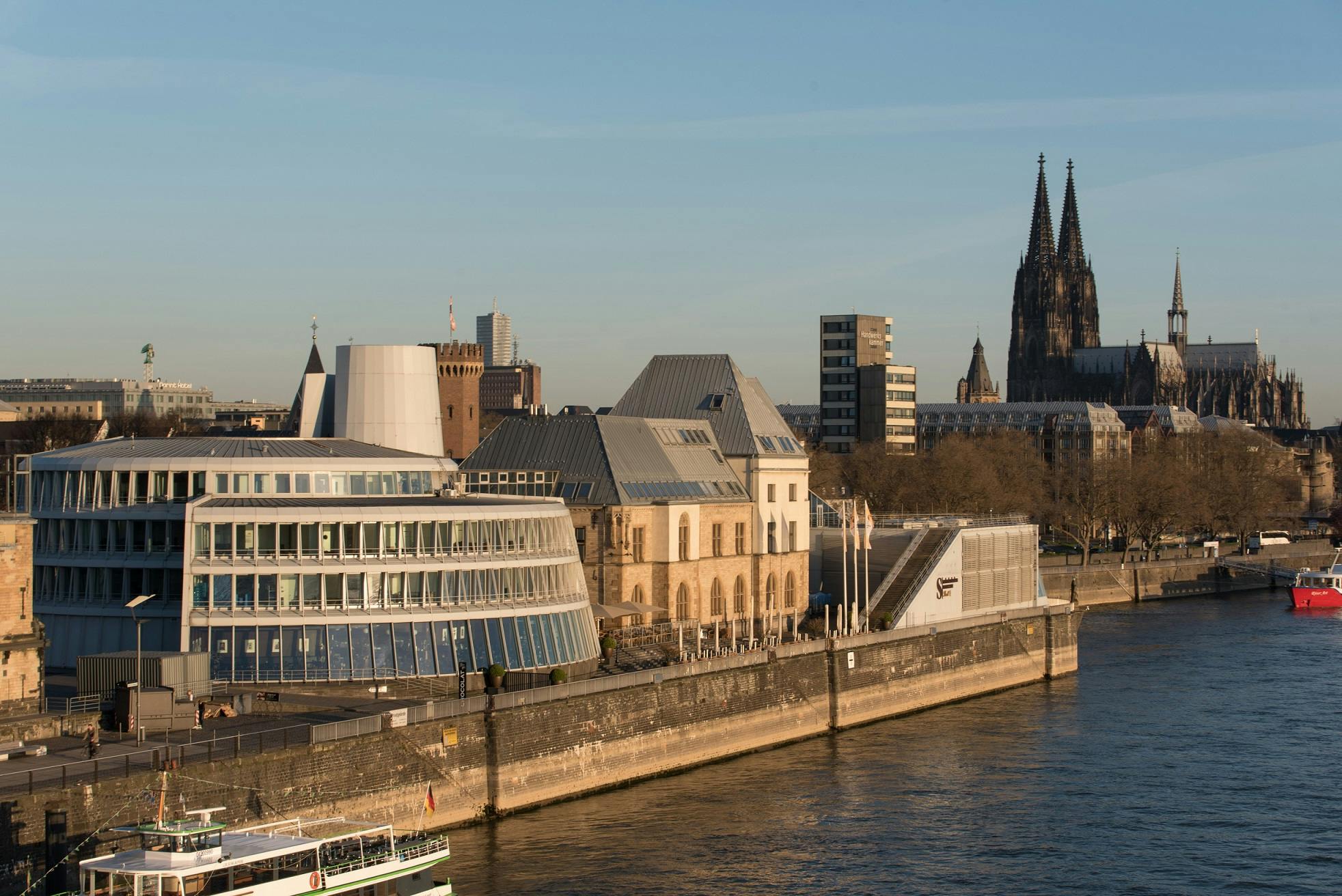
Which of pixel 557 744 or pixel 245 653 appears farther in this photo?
pixel 245 653

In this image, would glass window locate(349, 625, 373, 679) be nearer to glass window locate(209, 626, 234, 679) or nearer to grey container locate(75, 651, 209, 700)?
glass window locate(209, 626, 234, 679)

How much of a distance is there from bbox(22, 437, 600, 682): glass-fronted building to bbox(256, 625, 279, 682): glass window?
5cm

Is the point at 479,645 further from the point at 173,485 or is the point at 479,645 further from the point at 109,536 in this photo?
the point at 109,536

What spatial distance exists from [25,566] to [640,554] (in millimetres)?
38003

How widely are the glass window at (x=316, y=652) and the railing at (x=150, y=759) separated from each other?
813 cm

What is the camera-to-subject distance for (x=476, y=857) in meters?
54.9

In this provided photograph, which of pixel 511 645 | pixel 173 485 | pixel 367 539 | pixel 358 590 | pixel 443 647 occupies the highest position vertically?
pixel 173 485

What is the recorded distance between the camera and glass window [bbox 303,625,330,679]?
6400 cm

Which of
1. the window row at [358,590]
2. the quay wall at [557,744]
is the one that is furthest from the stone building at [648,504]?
the window row at [358,590]

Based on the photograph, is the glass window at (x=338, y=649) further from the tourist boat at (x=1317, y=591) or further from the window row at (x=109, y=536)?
the tourist boat at (x=1317, y=591)

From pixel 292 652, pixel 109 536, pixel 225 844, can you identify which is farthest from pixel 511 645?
pixel 225 844

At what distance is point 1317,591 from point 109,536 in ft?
374

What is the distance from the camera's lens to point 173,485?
69.2m

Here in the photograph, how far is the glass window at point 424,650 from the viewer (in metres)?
65.6
